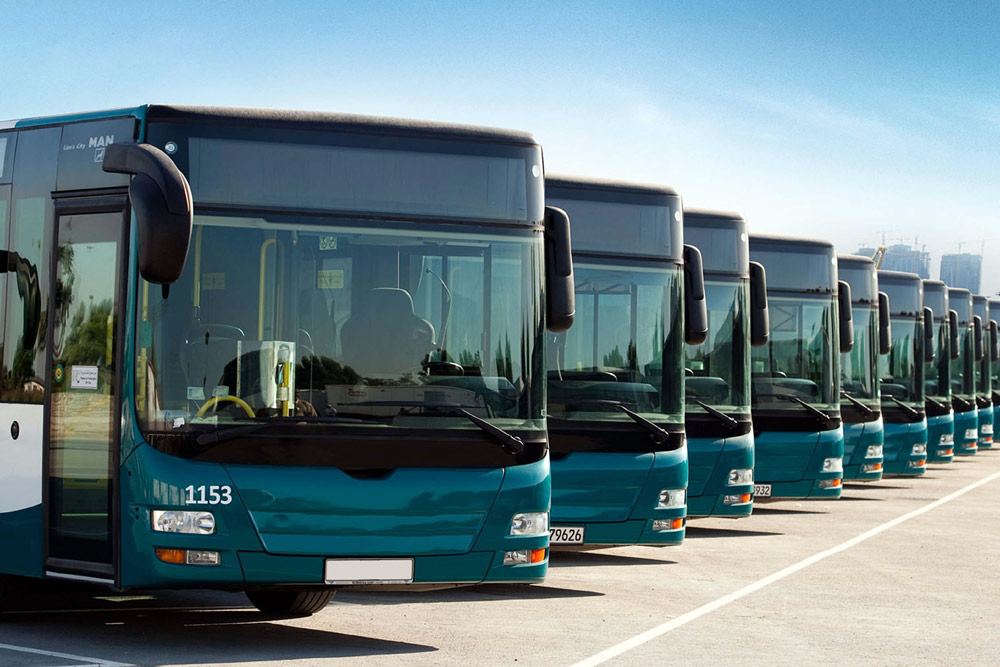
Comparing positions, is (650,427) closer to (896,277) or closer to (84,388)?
(84,388)

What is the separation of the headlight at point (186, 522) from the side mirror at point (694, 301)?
5.60 m

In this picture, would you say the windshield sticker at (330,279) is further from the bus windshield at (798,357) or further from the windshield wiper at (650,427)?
the bus windshield at (798,357)

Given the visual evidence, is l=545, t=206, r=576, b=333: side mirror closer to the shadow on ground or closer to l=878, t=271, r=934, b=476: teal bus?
the shadow on ground

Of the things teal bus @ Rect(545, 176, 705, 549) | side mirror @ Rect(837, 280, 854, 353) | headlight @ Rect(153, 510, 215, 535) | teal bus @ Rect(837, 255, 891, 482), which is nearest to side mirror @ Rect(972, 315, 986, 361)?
teal bus @ Rect(837, 255, 891, 482)

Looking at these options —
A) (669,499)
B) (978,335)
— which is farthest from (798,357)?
(978,335)

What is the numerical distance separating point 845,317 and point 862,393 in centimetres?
237

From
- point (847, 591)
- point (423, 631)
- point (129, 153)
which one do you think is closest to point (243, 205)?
point (129, 153)

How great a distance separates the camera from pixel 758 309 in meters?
15.5

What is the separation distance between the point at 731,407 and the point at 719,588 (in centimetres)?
320

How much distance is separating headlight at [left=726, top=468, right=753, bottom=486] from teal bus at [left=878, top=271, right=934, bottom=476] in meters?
9.37

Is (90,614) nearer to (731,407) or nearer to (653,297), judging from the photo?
(653,297)

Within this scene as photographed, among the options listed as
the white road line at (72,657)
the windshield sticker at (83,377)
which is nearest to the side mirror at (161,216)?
the windshield sticker at (83,377)

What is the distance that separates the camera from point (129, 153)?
8.32 metres

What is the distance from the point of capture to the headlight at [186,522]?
852cm
